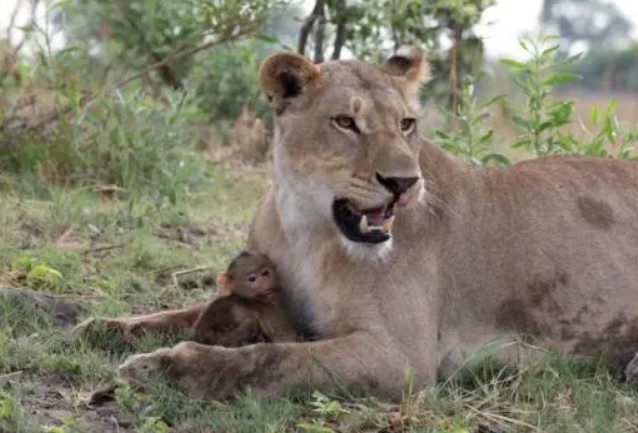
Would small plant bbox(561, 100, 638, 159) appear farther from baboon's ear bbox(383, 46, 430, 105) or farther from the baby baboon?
the baby baboon

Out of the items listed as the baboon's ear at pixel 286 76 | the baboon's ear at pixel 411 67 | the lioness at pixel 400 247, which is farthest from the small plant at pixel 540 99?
the baboon's ear at pixel 286 76

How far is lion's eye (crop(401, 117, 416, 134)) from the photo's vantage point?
4.29 metres

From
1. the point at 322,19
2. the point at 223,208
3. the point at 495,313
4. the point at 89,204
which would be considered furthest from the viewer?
the point at 322,19

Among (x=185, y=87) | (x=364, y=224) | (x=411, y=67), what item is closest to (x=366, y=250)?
(x=364, y=224)

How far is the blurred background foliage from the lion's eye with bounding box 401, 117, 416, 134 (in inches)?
60.1

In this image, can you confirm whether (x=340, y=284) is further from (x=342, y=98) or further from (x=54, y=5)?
(x=54, y=5)

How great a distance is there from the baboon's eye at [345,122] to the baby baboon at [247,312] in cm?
58

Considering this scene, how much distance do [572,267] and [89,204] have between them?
2.89 m

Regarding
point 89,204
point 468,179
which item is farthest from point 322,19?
point 468,179

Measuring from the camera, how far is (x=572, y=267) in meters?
4.66

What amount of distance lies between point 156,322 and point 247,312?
0.39 metres

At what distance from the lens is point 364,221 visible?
164 inches

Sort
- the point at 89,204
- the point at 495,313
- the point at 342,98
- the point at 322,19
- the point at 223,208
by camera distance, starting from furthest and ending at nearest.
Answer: the point at 322,19 → the point at 223,208 → the point at 89,204 → the point at 495,313 → the point at 342,98

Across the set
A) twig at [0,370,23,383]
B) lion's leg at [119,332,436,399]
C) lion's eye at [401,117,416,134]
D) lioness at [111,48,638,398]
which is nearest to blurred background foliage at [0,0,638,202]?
lioness at [111,48,638,398]
